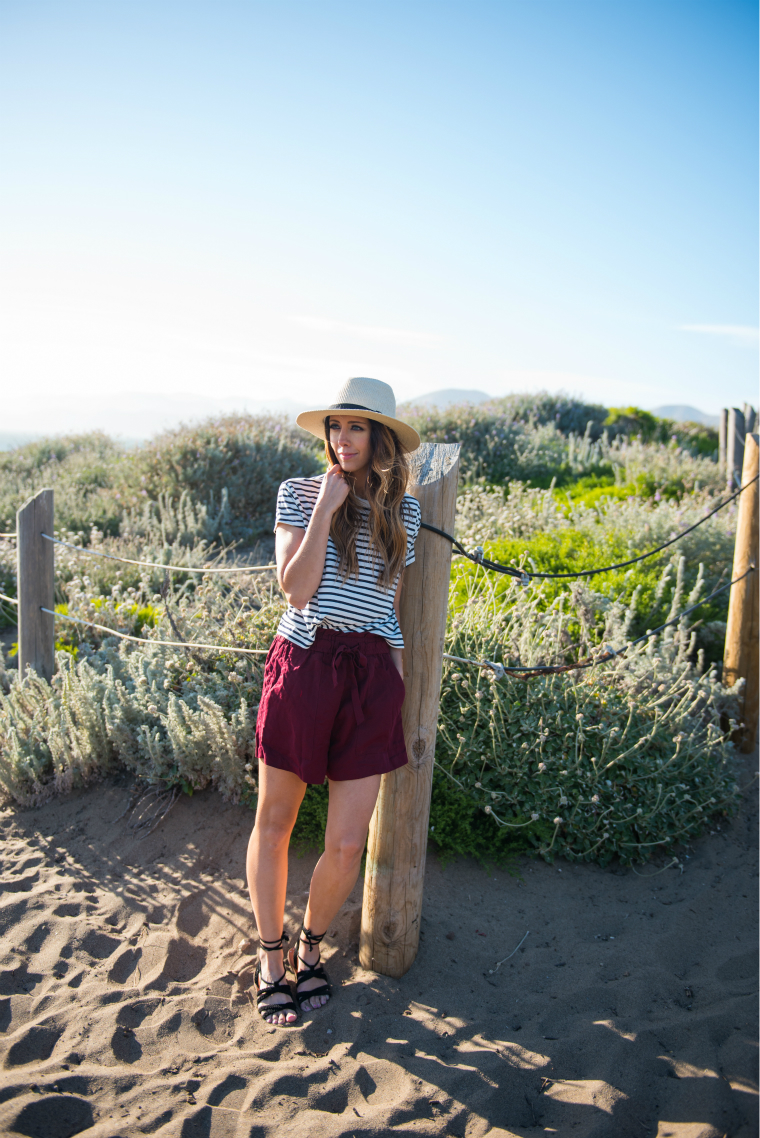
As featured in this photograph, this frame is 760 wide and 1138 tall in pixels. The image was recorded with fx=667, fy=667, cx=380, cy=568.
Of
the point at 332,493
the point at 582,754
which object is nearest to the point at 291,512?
the point at 332,493

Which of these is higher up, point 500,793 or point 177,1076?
point 500,793

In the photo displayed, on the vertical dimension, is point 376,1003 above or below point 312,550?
below

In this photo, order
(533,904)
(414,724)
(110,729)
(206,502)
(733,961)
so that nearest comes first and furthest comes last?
(414,724), (733,961), (533,904), (110,729), (206,502)

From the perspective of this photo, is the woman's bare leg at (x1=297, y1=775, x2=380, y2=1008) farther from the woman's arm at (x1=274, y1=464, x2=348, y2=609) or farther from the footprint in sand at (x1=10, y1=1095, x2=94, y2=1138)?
the footprint in sand at (x1=10, y1=1095, x2=94, y2=1138)

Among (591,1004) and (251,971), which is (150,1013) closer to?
(251,971)

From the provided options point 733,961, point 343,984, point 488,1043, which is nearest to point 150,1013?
point 343,984

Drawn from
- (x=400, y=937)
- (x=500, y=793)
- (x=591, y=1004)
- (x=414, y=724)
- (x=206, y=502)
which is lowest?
(x=591, y=1004)

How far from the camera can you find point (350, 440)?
7.74 feet

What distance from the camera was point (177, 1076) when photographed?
2.23 meters

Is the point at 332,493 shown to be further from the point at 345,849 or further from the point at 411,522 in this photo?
the point at 345,849

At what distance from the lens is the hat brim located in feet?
Result: 7.53

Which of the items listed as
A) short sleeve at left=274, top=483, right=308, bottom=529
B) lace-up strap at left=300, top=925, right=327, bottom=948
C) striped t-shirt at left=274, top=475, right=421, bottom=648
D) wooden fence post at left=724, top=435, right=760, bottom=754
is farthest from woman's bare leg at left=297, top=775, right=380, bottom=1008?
wooden fence post at left=724, top=435, right=760, bottom=754

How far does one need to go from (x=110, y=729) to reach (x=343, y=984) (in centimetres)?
181

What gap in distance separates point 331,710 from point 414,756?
49 centimetres
